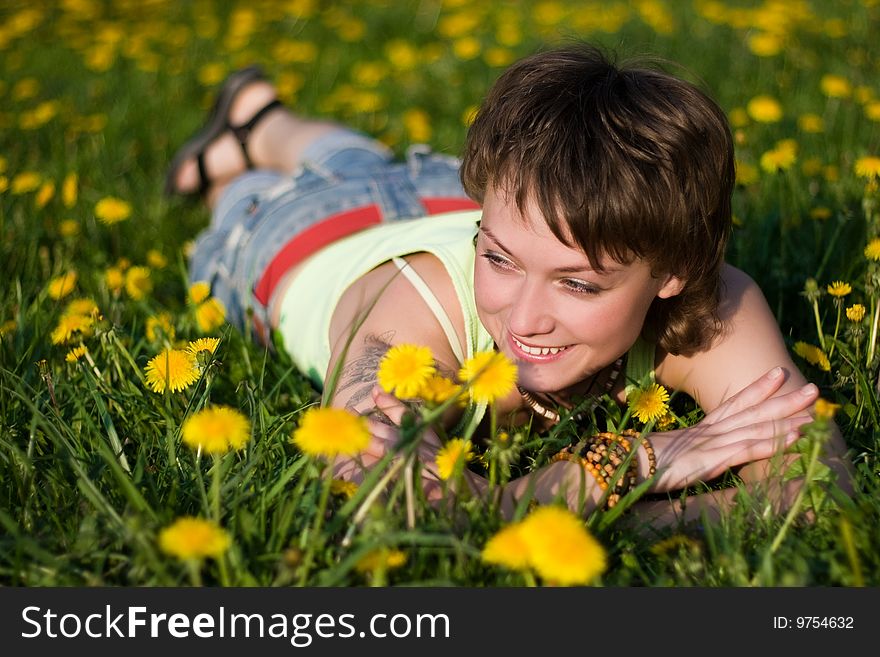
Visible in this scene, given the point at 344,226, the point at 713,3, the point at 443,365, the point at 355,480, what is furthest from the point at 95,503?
the point at 713,3

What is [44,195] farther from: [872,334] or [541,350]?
[872,334]

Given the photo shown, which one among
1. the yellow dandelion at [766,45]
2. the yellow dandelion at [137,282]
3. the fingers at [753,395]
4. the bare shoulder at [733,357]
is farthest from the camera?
the yellow dandelion at [766,45]

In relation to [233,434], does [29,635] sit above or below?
below

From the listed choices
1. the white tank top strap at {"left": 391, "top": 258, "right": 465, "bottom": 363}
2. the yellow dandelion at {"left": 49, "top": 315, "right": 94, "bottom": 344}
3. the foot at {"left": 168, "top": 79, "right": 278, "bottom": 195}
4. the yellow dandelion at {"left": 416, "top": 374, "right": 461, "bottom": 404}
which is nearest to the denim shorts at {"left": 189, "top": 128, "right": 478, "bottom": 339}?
the foot at {"left": 168, "top": 79, "right": 278, "bottom": 195}

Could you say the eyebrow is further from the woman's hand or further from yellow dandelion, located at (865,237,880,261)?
yellow dandelion, located at (865,237,880,261)

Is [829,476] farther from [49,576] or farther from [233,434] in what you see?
[49,576]

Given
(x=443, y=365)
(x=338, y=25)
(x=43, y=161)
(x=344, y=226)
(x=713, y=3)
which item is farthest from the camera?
(x=338, y=25)

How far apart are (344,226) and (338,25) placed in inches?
117

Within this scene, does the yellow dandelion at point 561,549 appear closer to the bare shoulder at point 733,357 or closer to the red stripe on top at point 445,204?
the bare shoulder at point 733,357

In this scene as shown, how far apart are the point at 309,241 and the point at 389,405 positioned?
1.32m

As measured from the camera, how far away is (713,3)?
503 centimetres

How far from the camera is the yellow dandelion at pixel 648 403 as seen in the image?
1.95 metres

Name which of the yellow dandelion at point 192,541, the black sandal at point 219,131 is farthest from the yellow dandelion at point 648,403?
the black sandal at point 219,131

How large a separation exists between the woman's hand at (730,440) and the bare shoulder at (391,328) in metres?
0.46
